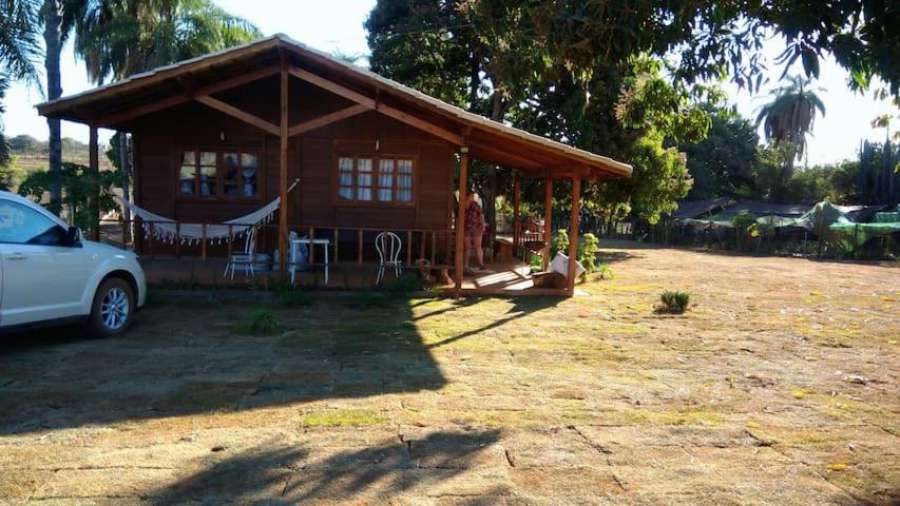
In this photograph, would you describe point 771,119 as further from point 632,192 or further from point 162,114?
point 162,114

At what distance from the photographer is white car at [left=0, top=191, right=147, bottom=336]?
5.60m

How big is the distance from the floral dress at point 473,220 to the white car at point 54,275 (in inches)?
275

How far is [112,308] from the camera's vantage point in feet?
22.4

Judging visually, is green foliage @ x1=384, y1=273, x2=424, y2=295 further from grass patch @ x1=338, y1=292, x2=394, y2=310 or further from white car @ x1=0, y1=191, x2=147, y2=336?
Result: white car @ x1=0, y1=191, x2=147, y2=336

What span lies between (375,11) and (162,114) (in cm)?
1129

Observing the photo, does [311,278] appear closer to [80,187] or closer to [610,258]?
[80,187]

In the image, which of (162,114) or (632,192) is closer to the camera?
(162,114)

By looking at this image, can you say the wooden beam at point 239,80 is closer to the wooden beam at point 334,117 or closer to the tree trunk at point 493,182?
the wooden beam at point 334,117

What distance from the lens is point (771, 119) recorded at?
5288cm

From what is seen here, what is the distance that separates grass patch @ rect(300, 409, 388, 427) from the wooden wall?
25.5 ft

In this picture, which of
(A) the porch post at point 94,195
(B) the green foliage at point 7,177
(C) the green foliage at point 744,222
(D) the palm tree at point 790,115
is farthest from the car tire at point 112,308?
(D) the palm tree at point 790,115

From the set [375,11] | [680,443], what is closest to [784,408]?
[680,443]

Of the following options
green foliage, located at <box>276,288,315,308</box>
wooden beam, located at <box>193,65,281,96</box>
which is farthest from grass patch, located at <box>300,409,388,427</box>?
wooden beam, located at <box>193,65,281,96</box>

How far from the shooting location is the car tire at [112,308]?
6.57 m
